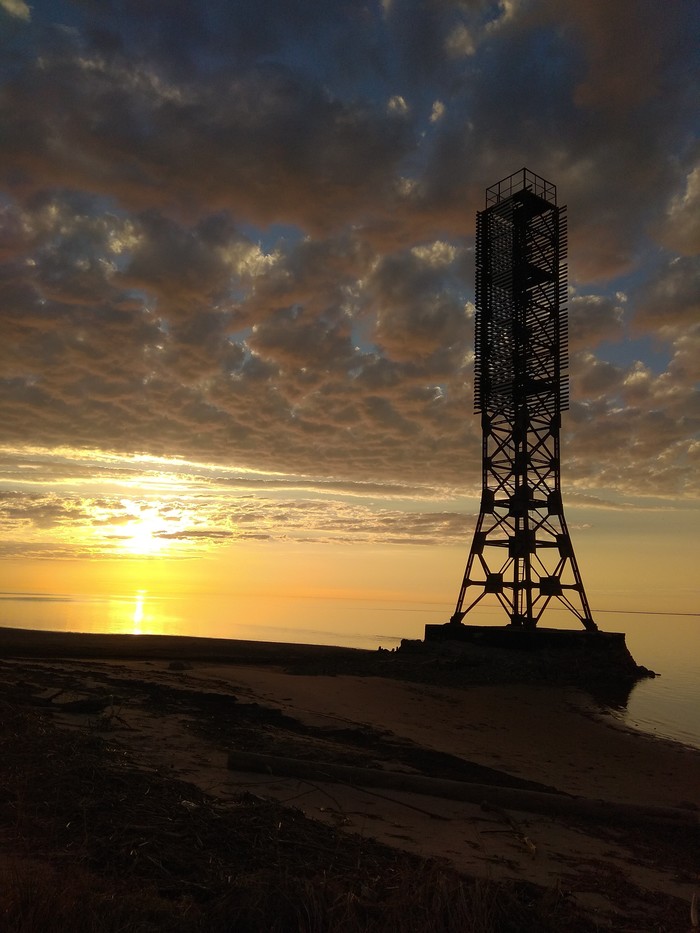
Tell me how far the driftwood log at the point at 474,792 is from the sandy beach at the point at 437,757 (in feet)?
0.15

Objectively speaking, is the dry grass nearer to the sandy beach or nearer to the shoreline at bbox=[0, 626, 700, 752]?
the sandy beach

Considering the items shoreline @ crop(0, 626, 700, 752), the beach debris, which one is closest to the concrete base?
shoreline @ crop(0, 626, 700, 752)

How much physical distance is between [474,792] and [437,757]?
11.1ft

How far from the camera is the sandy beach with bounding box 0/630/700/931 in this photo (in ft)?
23.4

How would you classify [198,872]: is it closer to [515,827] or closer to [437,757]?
[515,827]

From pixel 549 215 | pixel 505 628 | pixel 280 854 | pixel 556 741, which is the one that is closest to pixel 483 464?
pixel 505 628

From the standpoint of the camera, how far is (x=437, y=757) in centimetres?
1230

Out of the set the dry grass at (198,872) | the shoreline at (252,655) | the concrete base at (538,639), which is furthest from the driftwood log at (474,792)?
the concrete base at (538,639)

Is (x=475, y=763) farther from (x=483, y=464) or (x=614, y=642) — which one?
(x=483, y=464)

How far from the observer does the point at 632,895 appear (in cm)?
655

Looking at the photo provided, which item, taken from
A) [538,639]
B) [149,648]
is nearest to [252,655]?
[149,648]

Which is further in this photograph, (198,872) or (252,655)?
(252,655)

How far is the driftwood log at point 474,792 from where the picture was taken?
9.01m

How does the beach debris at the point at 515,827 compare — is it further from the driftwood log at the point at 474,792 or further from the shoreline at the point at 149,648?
the shoreline at the point at 149,648
